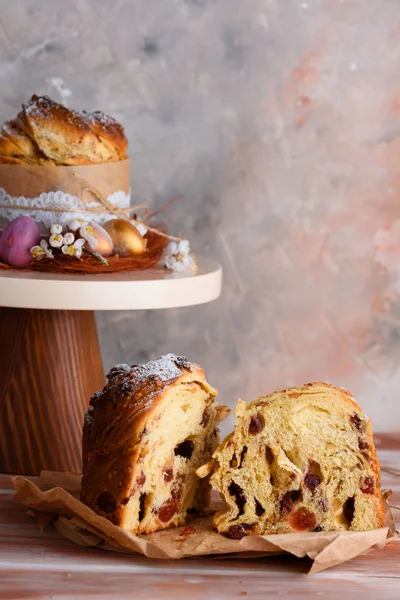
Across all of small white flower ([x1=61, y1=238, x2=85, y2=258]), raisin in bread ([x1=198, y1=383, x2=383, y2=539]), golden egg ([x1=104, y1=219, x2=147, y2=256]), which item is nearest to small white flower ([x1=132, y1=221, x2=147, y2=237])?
golden egg ([x1=104, y1=219, x2=147, y2=256])

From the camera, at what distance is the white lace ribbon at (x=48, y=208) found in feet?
4.78

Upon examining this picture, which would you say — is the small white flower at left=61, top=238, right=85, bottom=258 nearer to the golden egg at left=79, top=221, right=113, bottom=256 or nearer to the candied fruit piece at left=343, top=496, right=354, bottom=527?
the golden egg at left=79, top=221, right=113, bottom=256

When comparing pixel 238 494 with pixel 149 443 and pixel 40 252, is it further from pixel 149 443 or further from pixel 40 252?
pixel 40 252

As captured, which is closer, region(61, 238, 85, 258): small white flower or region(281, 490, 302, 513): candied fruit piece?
region(281, 490, 302, 513): candied fruit piece

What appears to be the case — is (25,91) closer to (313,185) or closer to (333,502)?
(313,185)

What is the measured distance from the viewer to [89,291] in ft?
4.31

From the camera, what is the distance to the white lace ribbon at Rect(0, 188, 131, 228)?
4.78 feet

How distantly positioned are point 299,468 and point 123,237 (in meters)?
0.50

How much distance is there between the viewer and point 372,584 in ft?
3.53

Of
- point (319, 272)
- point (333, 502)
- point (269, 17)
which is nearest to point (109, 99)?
point (269, 17)

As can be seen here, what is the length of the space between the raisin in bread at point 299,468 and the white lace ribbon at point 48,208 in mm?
476

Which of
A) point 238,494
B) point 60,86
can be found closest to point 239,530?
point 238,494

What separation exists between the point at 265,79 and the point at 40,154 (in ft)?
2.00

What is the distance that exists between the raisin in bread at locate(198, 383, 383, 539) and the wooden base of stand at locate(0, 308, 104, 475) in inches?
16.7
